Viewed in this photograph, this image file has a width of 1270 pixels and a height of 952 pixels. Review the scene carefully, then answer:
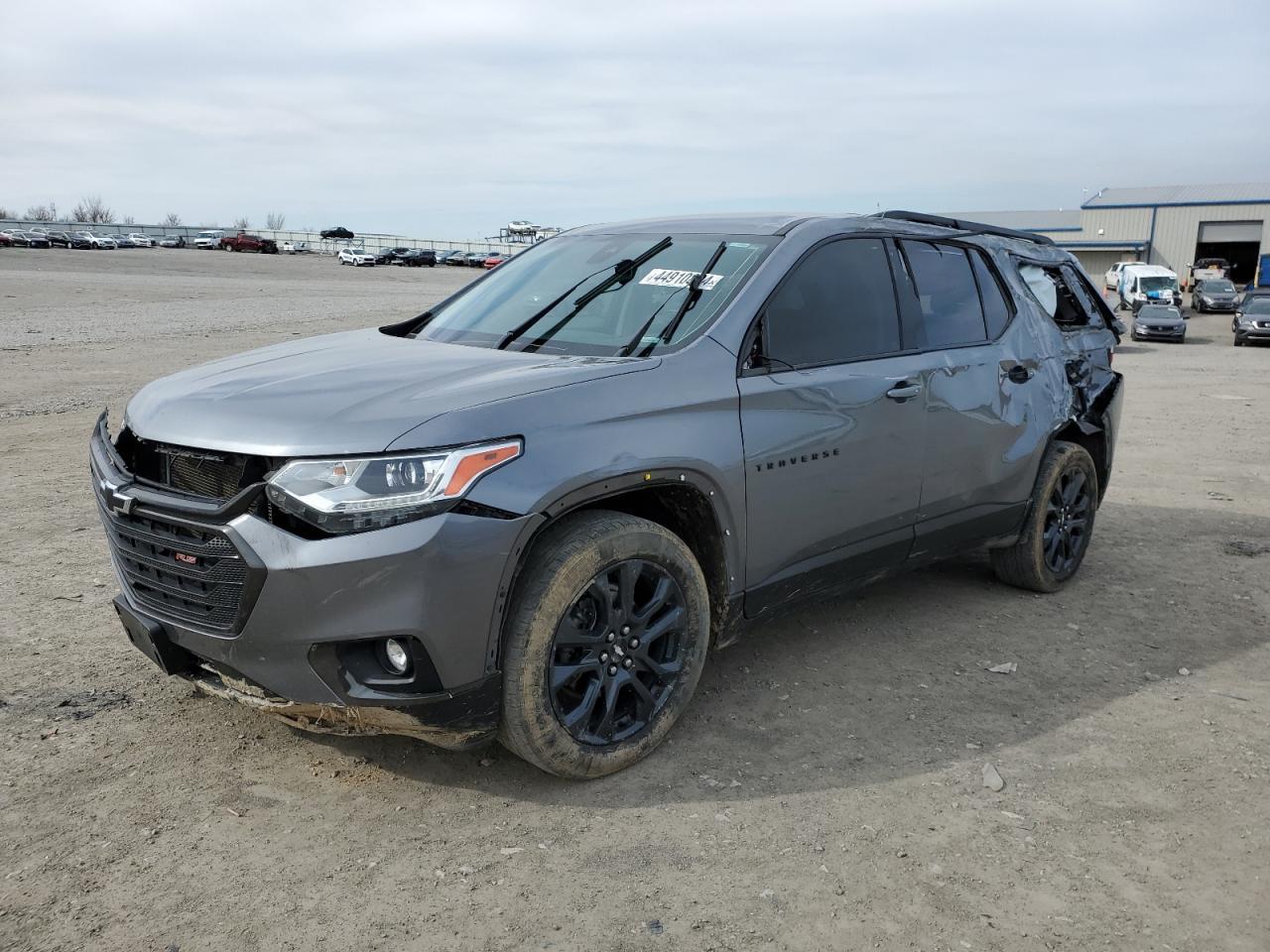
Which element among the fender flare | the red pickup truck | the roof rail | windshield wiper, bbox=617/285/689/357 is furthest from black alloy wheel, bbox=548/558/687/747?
the red pickup truck

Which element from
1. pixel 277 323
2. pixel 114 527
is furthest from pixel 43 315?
pixel 114 527

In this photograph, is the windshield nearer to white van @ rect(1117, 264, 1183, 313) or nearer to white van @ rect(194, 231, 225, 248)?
white van @ rect(1117, 264, 1183, 313)

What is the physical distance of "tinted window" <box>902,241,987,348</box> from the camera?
470 centimetres

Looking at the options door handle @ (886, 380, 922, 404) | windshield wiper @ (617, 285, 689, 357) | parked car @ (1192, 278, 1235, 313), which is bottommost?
parked car @ (1192, 278, 1235, 313)

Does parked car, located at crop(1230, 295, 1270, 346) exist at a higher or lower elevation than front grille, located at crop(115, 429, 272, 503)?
lower

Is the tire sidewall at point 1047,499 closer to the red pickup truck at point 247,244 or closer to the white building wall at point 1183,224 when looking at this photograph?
the white building wall at point 1183,224

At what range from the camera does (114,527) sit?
3.46 meters

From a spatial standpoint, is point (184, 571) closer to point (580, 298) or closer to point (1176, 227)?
point (580, 298)

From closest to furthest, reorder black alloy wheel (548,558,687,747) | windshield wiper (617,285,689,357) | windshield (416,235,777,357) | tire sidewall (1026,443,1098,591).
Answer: black alloy wheel (548,558,687,747) → windshield wiper (617,285,689,357) → windshield (416,235,777,357) → tire sidewall (1026,443,1098,591)

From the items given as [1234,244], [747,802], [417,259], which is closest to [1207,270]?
[1234,244]

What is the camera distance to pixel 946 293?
16.0ft

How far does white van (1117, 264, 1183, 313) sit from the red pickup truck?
2171 inches

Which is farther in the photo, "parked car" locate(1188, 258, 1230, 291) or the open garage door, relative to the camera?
the open garage door

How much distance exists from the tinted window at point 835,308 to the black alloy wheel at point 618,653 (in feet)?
3.42
